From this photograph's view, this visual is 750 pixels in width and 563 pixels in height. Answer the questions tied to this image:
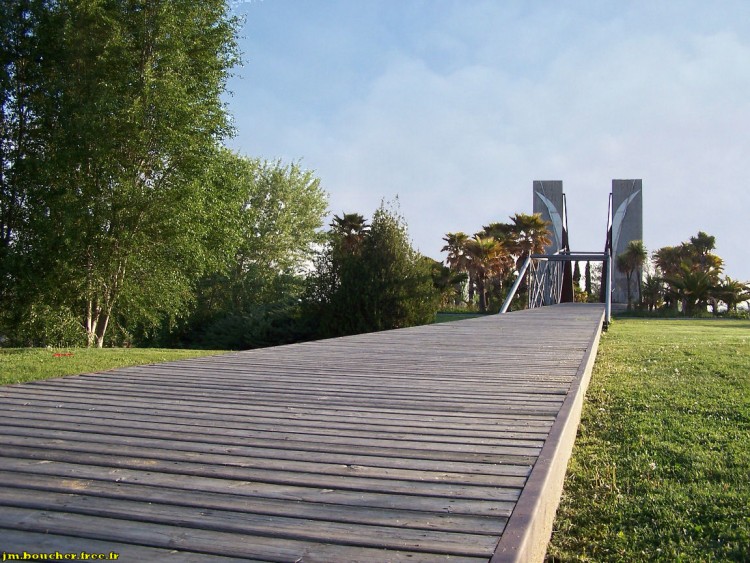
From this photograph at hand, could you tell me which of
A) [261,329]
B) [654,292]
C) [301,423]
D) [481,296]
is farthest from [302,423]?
[654,292]

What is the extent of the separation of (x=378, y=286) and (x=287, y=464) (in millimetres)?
17754

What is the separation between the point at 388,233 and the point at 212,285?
12.6 metres

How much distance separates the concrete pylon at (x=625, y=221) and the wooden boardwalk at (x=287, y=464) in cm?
5176

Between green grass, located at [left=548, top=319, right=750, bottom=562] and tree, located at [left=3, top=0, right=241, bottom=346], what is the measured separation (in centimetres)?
1139

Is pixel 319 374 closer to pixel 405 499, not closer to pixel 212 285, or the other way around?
pixel 405 499

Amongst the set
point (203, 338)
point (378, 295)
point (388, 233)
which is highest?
point (388, 233)

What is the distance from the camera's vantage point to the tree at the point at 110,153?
15.0m

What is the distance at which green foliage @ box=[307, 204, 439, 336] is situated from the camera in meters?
20.6

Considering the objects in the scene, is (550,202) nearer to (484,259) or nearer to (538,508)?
(484,259)

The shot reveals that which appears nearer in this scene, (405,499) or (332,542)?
(332,542)

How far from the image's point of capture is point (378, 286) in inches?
814

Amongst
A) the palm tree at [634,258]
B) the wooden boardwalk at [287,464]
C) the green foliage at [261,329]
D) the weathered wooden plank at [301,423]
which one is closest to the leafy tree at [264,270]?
the green foliage at [261,329]

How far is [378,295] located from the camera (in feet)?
67.6

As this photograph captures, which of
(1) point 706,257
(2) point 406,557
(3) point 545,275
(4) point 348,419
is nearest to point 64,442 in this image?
(4) point 348,419
